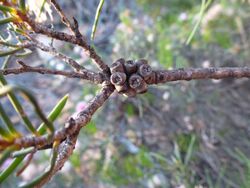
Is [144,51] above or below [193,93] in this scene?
above

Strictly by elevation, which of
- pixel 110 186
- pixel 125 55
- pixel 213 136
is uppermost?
pixel 125 55

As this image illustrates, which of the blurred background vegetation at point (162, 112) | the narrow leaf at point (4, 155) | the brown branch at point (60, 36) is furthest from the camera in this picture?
the blurred background vegetation at point (162, 112)

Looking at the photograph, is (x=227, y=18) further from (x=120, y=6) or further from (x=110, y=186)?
(x=110, y=186)

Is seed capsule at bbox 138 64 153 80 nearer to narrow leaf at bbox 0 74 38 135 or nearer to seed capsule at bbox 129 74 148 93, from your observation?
seed capsule at bbox 129 74 148 93

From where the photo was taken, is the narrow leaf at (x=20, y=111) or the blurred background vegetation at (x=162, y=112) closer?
the narrow leaf at (x=20, y=111)

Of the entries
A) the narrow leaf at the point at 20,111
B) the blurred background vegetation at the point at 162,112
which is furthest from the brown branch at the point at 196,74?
the blurred background vegetation at the point at 162,112

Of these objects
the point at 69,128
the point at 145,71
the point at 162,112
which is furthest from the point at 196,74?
the point at 162,112

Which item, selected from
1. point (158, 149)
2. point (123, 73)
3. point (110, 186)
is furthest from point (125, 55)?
point (123, 73)

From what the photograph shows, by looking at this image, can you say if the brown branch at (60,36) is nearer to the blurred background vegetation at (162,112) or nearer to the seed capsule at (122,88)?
the seed capsule at (122,88)
